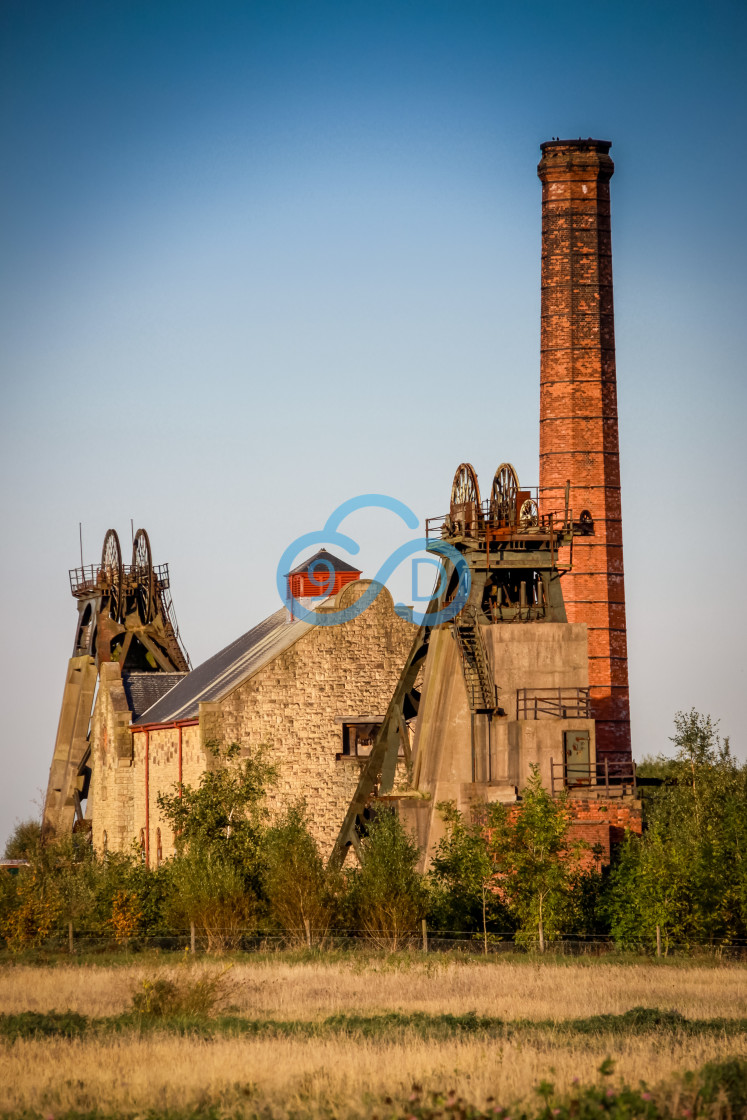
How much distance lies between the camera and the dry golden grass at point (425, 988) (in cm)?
2109

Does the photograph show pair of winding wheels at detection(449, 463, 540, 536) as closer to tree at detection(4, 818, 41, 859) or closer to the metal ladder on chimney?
the metal ladder on chimney

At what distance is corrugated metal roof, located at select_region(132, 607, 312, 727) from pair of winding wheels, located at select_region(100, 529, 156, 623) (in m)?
5.77

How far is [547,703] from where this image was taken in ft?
113

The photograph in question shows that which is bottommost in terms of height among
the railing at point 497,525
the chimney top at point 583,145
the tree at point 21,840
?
the tree at point 21,840

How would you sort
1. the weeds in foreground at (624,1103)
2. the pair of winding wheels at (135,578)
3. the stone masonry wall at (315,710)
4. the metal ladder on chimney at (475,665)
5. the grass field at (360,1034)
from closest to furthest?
the weeds in foreground at (624,1103) < the grass field at (360,1034) < the metal ladder on chimney at (475,665) < the stone masonry wall at (315,710) < the pair of winding wheels at (135,578)

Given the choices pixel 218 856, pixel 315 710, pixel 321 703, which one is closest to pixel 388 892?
pixel 218 856

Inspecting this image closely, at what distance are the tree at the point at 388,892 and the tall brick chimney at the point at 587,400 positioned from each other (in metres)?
16.4

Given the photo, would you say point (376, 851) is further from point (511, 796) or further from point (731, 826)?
point (731, 826)

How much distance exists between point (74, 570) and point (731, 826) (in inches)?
1407

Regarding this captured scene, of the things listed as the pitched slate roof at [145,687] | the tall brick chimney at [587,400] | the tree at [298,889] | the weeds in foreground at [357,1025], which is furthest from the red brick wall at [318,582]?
the weeds in foreground at [357,1025]

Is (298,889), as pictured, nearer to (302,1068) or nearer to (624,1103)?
(302,1068)

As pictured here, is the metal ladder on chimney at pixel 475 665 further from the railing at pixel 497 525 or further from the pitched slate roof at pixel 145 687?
the pitched slate roof at pixel 145 687

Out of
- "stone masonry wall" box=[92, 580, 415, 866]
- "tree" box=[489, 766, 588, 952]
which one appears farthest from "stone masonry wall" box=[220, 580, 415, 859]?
"tree" box=[489, 766, 588, 952]

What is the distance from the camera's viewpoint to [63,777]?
5684cm
